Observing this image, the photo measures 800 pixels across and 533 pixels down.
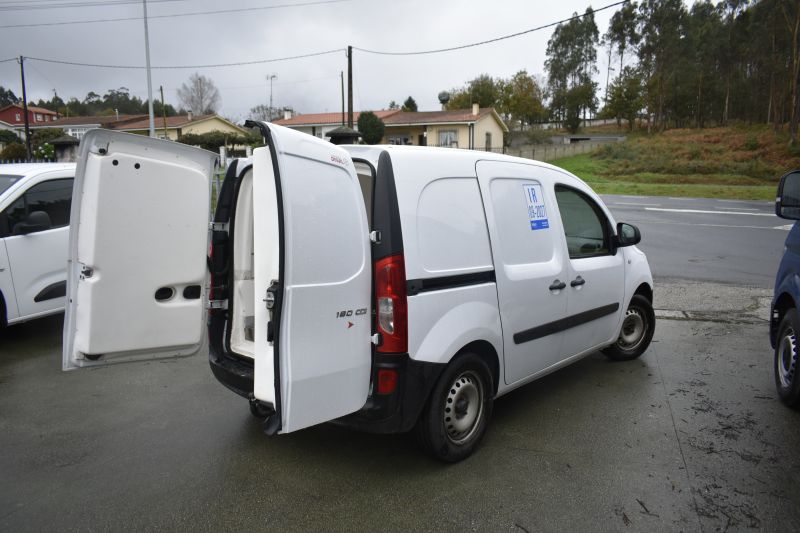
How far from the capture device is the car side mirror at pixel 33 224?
19.5ft

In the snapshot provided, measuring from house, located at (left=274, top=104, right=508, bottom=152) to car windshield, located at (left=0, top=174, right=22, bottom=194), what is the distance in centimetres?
4089

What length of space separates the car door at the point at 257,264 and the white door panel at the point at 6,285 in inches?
134

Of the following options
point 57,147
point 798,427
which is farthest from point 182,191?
point 57,147

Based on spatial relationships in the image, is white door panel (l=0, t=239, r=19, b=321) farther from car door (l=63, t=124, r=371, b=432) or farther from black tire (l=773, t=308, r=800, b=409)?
black tire (l=773, t=308, r=800, b=409)

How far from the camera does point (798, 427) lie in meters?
4.09

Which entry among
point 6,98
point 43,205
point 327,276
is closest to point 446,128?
point 43,205

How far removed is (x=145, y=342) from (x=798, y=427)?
14.7 ft

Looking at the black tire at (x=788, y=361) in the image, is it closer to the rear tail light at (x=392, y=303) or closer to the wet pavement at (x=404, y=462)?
the wet pavement at (x=404, y=462)

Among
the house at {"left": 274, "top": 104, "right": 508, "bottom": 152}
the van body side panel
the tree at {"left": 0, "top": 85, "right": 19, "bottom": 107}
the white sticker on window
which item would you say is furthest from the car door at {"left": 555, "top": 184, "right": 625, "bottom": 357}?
the tree at {"left": 0, "top": 85, "right": 19, "bottom": 107}

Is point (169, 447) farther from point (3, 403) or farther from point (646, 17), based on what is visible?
point (646, 17)

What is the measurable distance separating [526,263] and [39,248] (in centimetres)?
523

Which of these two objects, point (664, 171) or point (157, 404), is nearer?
point (157, 404)

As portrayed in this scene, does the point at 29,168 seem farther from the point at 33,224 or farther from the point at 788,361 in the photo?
the point at 788,361

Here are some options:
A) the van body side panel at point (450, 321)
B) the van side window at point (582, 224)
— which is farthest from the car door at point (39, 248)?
the van side window at point (582, 224)
